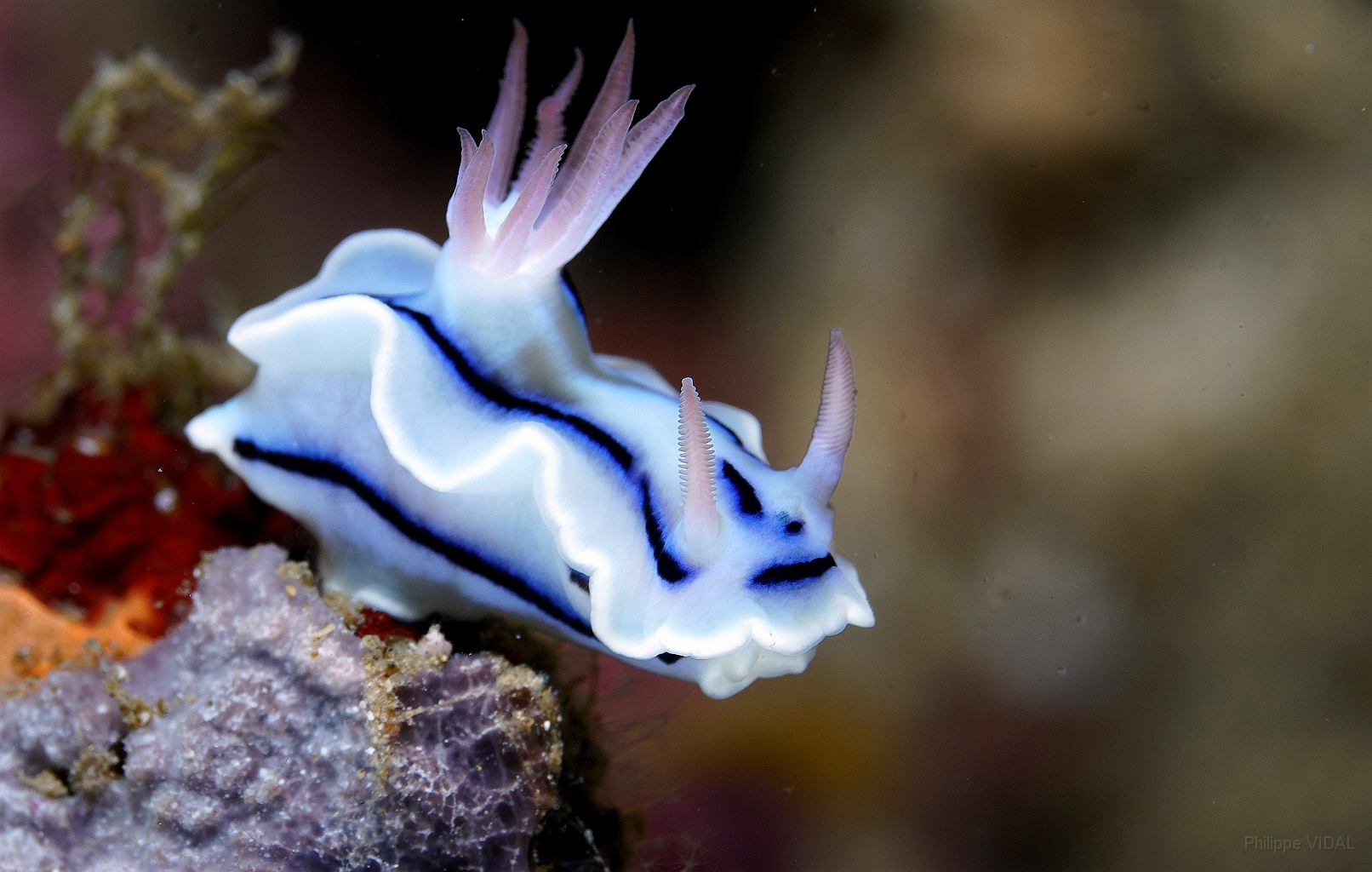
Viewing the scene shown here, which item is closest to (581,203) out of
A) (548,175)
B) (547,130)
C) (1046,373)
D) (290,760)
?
(548,175)

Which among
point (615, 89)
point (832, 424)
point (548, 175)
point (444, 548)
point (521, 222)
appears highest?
point (615, 89)

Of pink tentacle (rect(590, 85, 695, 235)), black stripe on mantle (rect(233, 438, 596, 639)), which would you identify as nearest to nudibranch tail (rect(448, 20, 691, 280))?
pink tentacle (rect(590, 85, 695, 235))

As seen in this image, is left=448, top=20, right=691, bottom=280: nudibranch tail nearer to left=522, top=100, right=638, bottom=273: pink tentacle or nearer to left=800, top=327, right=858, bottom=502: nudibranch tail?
left=522, top=100, right=638, bottom=273: pink tentacle

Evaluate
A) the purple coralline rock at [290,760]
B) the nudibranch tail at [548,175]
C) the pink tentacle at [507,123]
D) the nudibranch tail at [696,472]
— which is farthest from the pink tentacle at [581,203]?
the purple coralline rock at [290,760]

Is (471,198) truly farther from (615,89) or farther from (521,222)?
(615,89)

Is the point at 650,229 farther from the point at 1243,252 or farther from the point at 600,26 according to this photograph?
the point at 1243,252

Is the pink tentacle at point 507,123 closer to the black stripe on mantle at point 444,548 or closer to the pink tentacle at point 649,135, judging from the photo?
the pink tentacle at point 649,135
